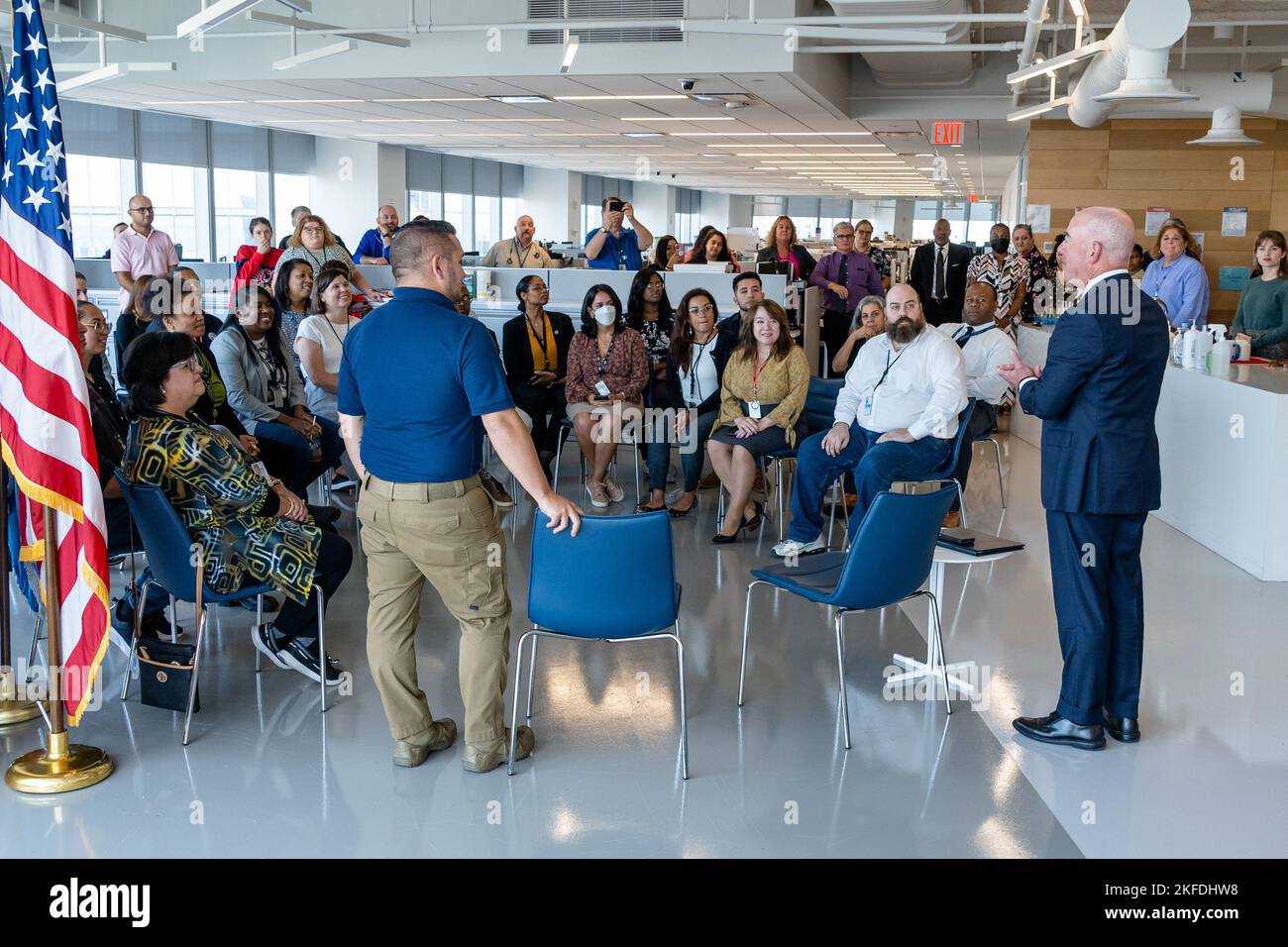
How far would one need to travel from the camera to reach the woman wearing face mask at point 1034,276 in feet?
32.7

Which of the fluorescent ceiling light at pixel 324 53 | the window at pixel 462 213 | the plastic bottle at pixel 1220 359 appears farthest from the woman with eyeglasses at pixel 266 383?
the window at pixel 462 213

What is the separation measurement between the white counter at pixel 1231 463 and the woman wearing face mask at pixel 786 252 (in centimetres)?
341

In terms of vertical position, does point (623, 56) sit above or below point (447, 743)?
above

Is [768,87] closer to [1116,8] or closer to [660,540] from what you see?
[1116,8]

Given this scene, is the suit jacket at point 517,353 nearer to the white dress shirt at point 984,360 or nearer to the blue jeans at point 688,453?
the blue jeans at point 688,453

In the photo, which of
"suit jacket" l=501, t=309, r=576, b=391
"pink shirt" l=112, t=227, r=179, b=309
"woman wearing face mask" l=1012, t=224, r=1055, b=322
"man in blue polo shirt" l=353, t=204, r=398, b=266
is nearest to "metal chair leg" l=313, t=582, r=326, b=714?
"suit jacket" l=501, t=309, r=576, b=391

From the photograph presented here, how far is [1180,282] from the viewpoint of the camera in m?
8.19

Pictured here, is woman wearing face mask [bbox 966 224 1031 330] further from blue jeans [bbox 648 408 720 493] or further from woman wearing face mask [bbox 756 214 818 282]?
blue jeans [bbox 648 408 720 493]

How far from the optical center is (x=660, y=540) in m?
3.15

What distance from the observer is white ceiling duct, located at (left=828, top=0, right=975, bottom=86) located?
6.79 meters

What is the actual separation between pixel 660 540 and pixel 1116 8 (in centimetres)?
805

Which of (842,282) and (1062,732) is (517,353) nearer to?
(842,282)

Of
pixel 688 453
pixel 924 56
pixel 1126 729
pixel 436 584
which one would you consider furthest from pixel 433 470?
pixel 924 56
